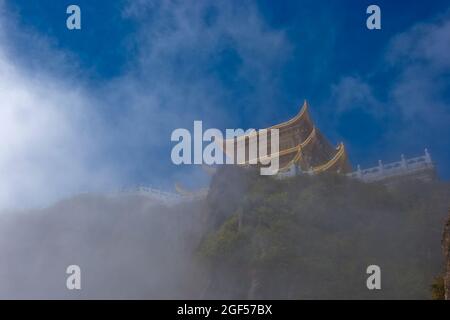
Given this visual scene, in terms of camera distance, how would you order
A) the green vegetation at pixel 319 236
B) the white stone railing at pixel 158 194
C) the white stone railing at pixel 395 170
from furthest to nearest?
the white stone railing at pixel 158 194, the white stone railing at pixel 395 170, the green vegetation at pixel 319 236

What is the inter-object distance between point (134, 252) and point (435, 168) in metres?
13.6

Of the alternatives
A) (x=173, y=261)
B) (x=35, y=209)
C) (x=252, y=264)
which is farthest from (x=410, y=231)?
(x=35, y=209)

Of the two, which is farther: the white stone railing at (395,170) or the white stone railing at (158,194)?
the white stone railing at (158,194)

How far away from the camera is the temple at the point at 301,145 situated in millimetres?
28938

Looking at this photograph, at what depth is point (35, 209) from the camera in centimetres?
3112

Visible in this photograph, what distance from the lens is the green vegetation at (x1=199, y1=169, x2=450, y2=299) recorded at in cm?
2028

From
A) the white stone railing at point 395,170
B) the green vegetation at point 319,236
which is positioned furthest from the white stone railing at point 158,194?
the white stone railing at point 395,170

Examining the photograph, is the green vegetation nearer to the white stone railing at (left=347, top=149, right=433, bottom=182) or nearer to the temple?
the white stone railing at (left=347, top=149, right=433, bottom=182)

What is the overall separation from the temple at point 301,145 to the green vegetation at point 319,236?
14.1 feet

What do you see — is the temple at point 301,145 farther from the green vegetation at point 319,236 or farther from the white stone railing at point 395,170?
the green vegetation at point 319,236

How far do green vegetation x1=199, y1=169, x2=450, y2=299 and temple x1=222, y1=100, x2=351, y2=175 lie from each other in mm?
4287

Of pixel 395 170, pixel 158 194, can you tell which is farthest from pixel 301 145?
pixel 158 194

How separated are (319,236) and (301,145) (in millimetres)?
7757

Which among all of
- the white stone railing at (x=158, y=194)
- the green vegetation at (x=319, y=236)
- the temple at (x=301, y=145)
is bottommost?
the green vegetation at (x=319, y=236)
